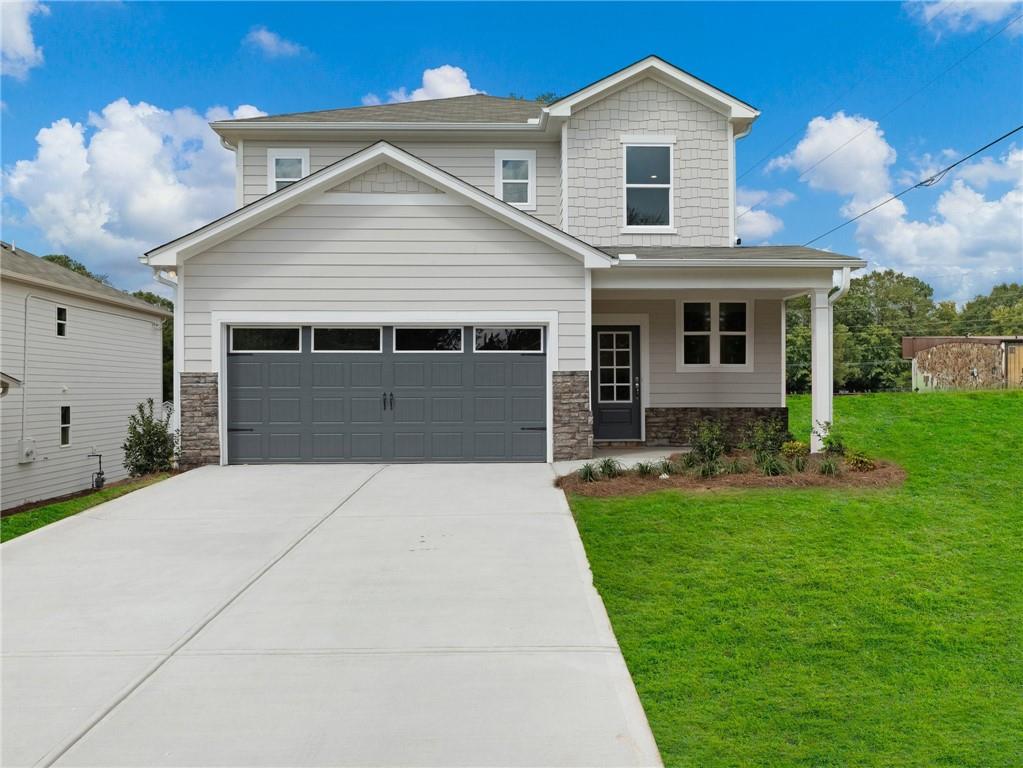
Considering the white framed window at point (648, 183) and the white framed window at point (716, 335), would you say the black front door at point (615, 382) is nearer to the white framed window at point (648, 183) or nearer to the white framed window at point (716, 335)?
the white framed window at point (716, 335)

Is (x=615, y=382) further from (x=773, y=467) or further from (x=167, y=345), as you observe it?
(x=167, y=345)

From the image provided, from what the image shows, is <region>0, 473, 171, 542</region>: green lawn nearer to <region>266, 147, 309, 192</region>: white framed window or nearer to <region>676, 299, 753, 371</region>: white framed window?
<region>266, 147, 309, 192</region>: white framed window

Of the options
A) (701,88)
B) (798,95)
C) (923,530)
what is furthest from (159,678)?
(798,95)

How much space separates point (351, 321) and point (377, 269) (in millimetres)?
942

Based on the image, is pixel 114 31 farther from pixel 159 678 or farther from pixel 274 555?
pixel 159 678

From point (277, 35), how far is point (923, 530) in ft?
68.7

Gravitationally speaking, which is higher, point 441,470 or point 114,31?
point 114,31

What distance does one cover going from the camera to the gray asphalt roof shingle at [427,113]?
1555cm

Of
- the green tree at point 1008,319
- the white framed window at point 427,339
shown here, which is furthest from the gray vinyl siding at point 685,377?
the green tree at point 1008,319

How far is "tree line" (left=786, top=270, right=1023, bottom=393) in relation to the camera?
195ft

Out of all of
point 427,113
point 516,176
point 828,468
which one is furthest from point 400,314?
point 828,468

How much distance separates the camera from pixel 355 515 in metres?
8.66

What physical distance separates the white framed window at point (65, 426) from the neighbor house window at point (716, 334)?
52.2 ft

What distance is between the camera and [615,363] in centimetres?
1520
